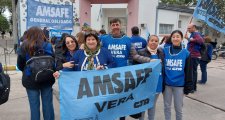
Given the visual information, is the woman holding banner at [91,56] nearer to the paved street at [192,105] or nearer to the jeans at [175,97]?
the jeans at [175,97]

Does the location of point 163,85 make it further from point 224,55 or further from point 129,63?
point 224,55

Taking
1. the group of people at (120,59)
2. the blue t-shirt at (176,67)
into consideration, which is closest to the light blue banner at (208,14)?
the group of people at (120,59)

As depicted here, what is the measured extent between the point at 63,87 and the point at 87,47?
67 centimetres

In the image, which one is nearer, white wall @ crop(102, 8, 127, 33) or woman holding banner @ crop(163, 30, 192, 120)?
woman holding banner @ crop(163, 30, 192, 120)

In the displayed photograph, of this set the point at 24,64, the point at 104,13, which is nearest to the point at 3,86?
the point at 24,64

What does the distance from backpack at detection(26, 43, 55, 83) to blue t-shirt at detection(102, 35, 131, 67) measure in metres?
1.01

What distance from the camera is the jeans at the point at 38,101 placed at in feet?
13.4

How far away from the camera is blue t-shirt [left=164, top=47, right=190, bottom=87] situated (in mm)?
4316

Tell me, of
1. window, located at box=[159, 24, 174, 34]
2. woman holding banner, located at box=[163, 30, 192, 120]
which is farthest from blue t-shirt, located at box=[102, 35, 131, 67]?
window, located at box=[159, 24, 174, 34]

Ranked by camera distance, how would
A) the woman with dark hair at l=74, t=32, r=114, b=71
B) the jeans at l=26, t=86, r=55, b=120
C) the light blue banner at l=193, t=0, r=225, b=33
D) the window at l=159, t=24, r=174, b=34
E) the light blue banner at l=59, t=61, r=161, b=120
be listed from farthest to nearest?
the window at l=159, t=24, r=174, b=34, the light blue banner at l=193, t=0, r=225, b=33, the jeans at l=26, t=86, r=55, b=120, the woman with dark hair at l=74, t=32, r=114, b=71, the light blue banner at l=59, t=61, r=161, b=120

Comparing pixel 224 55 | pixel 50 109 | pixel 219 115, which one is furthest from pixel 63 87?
pixel 224 55

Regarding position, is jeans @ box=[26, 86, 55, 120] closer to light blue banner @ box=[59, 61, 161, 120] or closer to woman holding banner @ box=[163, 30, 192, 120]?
light blue banner @ box=[59, 61, 161, 120]

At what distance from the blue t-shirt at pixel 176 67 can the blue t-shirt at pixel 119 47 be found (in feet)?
2.27

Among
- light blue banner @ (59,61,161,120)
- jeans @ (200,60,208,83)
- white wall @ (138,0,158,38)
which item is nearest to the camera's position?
light blue banner @ (59,61,161,120)
